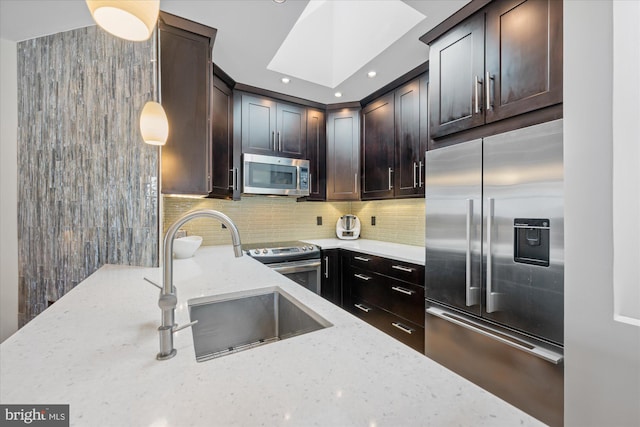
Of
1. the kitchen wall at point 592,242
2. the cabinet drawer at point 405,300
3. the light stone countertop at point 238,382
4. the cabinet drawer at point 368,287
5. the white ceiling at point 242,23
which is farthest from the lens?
the cabinet drawer at point 368,287

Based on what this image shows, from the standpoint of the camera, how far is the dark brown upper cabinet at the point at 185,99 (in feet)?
5.62

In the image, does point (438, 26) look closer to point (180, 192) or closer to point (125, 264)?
point (180, 192)

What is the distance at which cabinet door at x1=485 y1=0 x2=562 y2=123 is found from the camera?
1.30m

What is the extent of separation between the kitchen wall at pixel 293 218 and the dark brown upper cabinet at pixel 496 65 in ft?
4.01

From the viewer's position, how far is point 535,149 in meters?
1.32

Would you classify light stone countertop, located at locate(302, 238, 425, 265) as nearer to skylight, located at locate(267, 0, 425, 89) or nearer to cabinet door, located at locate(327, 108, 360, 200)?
cabinet door, located at locate(327, 108, 360, 200)

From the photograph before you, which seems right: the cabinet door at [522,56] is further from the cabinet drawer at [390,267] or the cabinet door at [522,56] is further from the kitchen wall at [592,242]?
the cabinet drawer at [390,267]

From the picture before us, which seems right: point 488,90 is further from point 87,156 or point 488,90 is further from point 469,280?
point 87,156

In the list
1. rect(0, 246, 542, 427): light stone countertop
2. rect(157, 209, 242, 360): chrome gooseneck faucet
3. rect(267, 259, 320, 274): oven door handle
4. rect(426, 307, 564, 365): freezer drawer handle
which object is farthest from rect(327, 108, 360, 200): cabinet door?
rect(157, 209, 242, 360): chrome gooseneck faucet

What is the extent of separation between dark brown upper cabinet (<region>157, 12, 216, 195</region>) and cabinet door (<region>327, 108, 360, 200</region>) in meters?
1.56

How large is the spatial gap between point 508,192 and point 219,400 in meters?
1.55

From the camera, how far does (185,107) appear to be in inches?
70.0

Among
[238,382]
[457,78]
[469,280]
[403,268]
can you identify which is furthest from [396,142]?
[238,382]

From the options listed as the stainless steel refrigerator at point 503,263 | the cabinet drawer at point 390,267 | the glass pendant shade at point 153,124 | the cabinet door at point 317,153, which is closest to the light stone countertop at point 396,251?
the cabinet drawer at point 390,267
